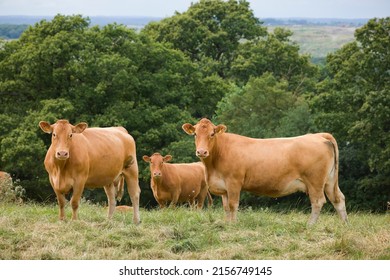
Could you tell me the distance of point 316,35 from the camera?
105938 mm

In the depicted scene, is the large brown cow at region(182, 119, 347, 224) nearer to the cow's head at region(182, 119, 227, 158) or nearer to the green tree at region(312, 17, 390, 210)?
the cow's head at region(182, 119, 227, 158)

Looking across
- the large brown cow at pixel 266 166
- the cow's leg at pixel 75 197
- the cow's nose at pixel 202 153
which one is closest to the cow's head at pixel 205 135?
the large brown cow at pixel 266 166

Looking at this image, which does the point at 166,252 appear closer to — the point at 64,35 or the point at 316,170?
the point at 316,170

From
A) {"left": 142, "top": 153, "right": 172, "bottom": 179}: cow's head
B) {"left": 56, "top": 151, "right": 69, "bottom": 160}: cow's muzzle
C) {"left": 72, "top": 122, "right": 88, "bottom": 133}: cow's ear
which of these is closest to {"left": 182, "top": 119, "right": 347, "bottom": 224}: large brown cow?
{"left": 72, "top": 122, "right": 88, "bottom": 133}: cow's ear

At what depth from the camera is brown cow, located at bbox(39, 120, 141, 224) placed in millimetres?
→ 12320

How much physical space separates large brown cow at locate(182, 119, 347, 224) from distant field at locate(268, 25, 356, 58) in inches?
3172

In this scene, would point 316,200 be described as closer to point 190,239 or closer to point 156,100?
point 190,239

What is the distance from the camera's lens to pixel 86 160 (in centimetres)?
1259

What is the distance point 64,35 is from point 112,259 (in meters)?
34.9

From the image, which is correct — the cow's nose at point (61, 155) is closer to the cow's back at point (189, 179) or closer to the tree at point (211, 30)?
the cow's back at point (189, 179)

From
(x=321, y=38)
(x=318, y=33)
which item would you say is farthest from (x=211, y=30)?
(x=318, y=33)

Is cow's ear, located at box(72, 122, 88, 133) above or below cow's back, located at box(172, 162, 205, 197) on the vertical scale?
above

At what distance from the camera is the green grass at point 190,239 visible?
1027 cm

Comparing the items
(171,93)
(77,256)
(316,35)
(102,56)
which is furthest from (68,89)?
(316,35)
